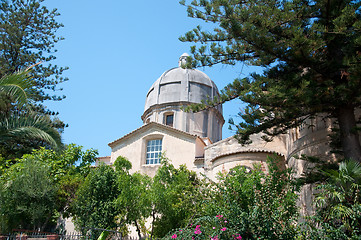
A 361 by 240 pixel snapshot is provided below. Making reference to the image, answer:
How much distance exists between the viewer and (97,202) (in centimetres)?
1439

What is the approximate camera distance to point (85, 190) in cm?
1444

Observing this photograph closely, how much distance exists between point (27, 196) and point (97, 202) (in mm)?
2743

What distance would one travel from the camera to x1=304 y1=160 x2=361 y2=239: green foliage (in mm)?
6992

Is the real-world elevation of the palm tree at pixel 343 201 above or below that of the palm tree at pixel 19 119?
below

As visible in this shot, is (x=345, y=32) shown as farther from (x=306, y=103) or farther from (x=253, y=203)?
(x=253, y=203)

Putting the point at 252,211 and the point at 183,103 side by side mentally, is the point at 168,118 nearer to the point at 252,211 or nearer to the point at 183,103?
the point at 183,103

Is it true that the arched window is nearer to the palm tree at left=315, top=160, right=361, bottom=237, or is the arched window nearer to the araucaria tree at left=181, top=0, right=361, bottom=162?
the araucaria tree at left=181, top=0, right=361, bottom=162

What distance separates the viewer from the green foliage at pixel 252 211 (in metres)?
7.61

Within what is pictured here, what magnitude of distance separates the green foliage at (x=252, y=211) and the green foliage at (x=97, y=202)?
20.0 ft

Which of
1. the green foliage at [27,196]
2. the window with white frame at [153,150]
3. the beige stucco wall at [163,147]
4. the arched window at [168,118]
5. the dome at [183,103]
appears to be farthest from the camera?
the arched window at [168,118]

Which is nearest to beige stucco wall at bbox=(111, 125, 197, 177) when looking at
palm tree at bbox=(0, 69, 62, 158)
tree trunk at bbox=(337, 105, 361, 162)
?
palm tree at bbox=(0, 69, 62, 158)

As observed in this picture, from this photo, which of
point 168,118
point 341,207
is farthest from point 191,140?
point 341,207

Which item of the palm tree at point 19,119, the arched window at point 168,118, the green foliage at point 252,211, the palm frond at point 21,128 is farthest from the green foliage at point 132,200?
the arched window at point 168,118

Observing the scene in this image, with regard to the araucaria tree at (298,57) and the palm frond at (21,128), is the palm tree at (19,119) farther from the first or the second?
the araucaria tree at (298,57)
